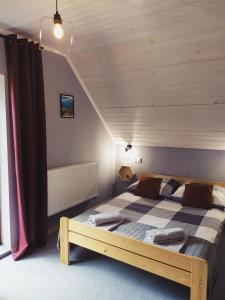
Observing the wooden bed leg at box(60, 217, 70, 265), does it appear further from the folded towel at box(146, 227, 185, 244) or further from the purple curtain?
the folded towel at box(146, 227, 185, 244)

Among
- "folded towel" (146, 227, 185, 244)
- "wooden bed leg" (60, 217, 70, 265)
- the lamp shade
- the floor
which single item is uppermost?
the lamp shade

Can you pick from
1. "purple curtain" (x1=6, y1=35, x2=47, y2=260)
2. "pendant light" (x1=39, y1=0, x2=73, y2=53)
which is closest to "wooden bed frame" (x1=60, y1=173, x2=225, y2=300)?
"purple curtain" (x1=6, y1=35, x2=47, y2=260)

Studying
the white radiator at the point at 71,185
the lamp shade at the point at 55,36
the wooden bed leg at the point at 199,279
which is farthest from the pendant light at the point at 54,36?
the wooden bed leg at the point at 199,279

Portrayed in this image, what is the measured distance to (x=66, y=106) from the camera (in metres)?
3.19

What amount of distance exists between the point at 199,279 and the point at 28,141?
6.40 feet

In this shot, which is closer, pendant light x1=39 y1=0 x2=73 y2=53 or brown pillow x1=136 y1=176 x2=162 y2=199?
pendant light x1=39 y1=0 x2=73 y2=53

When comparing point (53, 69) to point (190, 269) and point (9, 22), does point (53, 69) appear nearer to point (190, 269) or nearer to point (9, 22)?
point (9, 22)

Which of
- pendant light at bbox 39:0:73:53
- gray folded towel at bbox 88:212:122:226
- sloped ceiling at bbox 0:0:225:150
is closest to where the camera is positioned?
sloped ceiling at bbox 0:0:225:150

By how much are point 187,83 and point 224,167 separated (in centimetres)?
139

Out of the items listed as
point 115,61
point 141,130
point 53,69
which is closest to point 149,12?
point 115,61

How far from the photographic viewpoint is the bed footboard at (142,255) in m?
1.72

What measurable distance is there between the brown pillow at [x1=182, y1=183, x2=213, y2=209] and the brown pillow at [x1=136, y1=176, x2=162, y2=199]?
383mm

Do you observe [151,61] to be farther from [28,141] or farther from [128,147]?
[128,147]

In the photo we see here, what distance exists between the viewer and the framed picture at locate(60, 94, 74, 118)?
3121 millimetres
